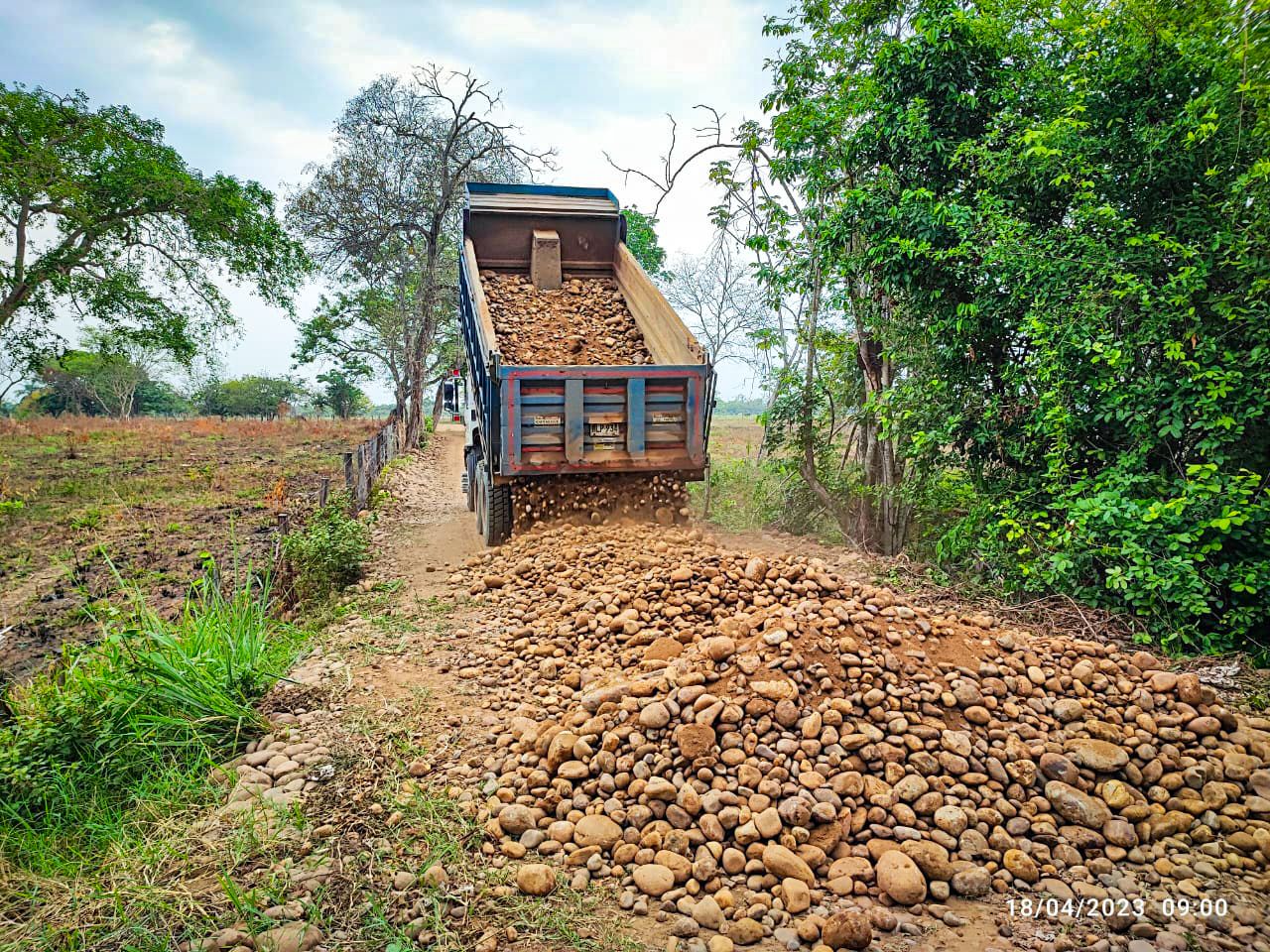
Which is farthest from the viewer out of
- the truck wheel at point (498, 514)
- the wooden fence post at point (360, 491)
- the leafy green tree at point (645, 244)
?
the leafy green tree at point (645, 244)

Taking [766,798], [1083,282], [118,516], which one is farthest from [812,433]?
[118,516]

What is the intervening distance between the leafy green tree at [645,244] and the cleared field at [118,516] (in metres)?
9.64

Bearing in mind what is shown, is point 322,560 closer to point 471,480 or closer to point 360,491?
point 471,480

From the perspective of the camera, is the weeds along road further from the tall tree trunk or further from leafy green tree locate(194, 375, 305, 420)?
leafy green tree locate(194, 375, 305, 420)

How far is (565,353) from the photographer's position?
681cm

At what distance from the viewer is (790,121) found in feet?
22.3

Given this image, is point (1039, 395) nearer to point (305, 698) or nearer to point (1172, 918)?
point (1172, 918)

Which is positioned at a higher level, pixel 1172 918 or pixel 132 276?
pixel 132 276

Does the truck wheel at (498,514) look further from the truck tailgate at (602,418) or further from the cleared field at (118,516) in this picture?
the cleared field at (118,516)

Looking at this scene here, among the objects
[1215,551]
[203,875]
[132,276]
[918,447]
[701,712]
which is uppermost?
[132,276]

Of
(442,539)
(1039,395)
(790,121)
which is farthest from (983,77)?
(442,539)

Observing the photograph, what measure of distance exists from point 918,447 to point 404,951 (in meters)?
5.16

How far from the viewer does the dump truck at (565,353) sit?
5.89 meters

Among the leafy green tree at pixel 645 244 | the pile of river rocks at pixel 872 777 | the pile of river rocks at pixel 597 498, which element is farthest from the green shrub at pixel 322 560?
the leafy green tree at pixel 645 244
